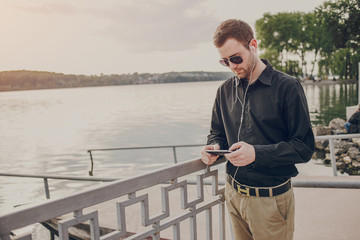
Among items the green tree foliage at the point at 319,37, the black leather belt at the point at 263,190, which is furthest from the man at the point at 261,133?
the green tree foliage at the point at 319,37

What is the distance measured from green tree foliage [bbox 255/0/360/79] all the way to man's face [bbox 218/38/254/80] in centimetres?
6008

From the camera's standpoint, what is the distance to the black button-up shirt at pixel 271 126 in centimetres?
196

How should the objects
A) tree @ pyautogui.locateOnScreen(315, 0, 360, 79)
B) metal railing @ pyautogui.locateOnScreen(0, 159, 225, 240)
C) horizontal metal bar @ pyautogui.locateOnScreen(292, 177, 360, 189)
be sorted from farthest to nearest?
tree @ pyautogui.locateOnScreen(315, 0, 360, 79), horizontal metal bar @ pyautogui.locateOnScreen(292, 177, 360, 189), metal railing @ pyautogui.locateOnScreen(0, 159, 225, 240)

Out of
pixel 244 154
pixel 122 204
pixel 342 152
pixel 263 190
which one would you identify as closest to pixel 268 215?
pixel 263 190

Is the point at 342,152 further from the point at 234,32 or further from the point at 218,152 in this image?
the point at 234,32

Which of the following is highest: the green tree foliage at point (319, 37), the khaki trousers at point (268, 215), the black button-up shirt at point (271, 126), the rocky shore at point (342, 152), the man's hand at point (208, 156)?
the green tree foliage at point (319, 37)

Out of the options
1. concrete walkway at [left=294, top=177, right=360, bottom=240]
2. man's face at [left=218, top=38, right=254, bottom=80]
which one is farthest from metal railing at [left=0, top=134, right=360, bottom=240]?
concrete walkway at [left=294, top=177, right=360, bottom=240]

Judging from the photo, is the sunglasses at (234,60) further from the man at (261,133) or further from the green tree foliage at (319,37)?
the green tree foliage at (319,37)

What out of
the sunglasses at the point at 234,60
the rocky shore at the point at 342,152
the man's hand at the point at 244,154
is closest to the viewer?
A: the man's hand at the point at 244,154

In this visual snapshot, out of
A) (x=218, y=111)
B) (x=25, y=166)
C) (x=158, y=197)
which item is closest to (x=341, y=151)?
(x=158, y=197)

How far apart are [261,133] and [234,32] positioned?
0.60 metres

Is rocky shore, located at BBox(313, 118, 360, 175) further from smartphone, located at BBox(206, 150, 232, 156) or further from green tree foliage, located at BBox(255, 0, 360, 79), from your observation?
green tree foliage, located at BBox(255, 0, 360, 79)

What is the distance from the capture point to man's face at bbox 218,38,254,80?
6.69 ft

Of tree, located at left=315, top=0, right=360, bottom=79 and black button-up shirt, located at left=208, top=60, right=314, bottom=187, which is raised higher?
tree, located at left=315, top=0, right=360, bottom=79
